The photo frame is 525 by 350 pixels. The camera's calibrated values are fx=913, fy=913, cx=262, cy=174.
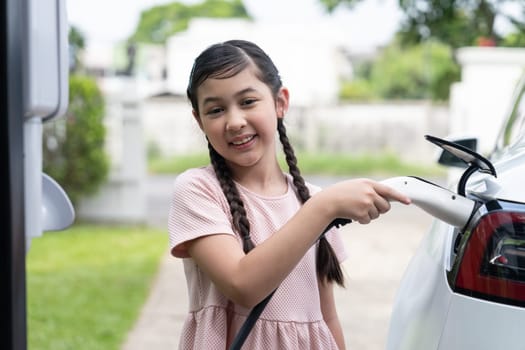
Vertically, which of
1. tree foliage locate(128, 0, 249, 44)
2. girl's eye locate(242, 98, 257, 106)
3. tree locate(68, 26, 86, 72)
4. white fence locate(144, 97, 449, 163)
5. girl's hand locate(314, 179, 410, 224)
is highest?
girl's eye locate(242, 98, 257, 106)

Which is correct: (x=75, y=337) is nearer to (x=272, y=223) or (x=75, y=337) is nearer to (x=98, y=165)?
(x=272, y=223)

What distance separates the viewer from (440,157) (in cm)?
345

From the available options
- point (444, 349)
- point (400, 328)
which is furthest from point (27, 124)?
point (400, 328)

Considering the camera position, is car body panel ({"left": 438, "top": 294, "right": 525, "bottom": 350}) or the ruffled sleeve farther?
the ruffled sleeve

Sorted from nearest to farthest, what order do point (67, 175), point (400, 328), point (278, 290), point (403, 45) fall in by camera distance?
point (278, 290)
point (400, 328)
point (403, 45)
point (67, 175)

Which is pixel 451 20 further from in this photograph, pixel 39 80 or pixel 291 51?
pixel 291 51

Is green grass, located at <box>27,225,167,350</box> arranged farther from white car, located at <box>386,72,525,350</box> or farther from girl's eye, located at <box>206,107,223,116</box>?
white car, located at <box>386,72,525,350</box>

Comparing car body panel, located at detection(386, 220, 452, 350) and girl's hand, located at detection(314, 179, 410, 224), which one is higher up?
girl's hand, located at detection(314, 179, 410, 224)

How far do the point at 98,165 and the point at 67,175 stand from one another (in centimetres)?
38

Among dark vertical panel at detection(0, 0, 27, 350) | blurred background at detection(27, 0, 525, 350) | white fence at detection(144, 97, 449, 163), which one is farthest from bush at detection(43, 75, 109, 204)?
white fence at detection(144, 97, 449, 163)

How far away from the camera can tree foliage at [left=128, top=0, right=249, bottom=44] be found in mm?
73000

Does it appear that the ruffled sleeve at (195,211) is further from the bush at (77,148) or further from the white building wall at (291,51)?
the white building wall at (291,51)

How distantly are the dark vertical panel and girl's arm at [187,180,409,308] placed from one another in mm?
517

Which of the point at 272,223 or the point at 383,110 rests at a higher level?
the point at 272,223
